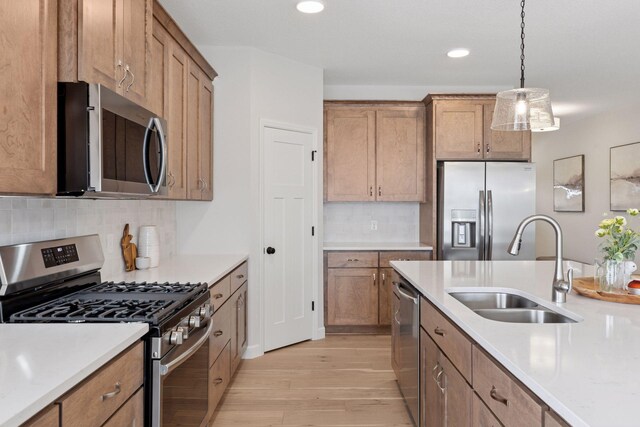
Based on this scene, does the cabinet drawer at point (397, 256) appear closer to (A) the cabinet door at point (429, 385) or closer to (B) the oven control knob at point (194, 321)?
(A) the cabinet door at point (429, 385)

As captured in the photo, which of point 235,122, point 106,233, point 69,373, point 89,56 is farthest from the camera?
point 235,122

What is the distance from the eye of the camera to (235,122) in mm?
3734

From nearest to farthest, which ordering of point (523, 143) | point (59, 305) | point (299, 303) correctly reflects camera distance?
1. point (59, 305)
2. point (299, 303)
3. point (523, 143)

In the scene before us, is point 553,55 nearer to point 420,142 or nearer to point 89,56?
point 420,142

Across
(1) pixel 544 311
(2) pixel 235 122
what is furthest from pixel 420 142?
(1) pixel 544 311

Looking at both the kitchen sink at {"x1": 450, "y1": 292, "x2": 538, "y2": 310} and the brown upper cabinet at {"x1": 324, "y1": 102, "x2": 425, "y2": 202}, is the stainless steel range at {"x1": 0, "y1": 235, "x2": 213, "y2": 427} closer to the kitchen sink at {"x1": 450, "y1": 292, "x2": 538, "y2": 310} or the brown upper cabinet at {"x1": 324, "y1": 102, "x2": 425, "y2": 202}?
the kitchen sink at {"x1": 450, "y1": 292, "x2": 538, "y2": 310}

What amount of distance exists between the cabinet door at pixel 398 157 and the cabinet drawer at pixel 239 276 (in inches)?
69.6

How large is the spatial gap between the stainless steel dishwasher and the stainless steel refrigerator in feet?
5.34

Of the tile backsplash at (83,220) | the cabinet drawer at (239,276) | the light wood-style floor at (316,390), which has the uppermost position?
the tile backsplash at (83,220)

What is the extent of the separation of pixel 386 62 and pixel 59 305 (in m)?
3.43

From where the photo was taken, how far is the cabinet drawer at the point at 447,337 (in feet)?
5.15

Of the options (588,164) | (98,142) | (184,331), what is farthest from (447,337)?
(588,164)

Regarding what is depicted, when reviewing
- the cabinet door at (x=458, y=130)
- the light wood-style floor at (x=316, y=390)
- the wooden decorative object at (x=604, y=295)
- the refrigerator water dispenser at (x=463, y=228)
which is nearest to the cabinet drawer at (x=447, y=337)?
the wooden decorative object at (x=604, y=295)

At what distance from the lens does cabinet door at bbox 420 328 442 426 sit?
1.95m
